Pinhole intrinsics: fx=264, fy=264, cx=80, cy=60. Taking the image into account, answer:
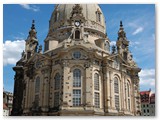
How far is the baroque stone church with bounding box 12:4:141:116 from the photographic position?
20.2 m

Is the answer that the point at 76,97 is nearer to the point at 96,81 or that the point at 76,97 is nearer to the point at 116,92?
the point at 96,81

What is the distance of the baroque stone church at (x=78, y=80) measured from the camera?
66.1 feet

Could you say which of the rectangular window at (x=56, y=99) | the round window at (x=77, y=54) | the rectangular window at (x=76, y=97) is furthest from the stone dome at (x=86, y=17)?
the rectangular window at (x=76, y=97)

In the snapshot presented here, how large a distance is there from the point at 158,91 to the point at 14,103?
17.6 m

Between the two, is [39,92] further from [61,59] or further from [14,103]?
[14,103]

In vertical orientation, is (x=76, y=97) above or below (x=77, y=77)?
below

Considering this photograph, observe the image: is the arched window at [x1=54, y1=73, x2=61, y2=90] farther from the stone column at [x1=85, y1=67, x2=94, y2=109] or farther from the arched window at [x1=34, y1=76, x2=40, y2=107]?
the stone column at [x1=85, y1=67, x2=94, y2=109]

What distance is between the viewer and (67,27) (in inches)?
1054

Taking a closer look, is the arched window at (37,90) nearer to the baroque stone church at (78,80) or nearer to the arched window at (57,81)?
the baroque stone church at (78,80)

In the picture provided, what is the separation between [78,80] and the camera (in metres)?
20.7

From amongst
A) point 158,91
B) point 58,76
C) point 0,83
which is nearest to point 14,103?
point 58,76

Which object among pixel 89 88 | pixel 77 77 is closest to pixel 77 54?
pixel 77 77

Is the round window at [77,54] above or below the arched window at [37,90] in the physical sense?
above

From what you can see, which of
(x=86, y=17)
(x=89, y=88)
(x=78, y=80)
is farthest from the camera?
(x=86, y=17)
